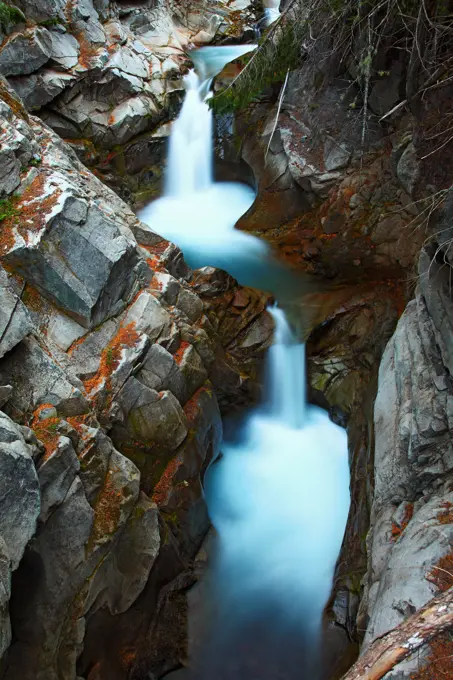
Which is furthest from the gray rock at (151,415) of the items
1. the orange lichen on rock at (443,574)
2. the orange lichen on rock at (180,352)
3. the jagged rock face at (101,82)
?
the jagged rock face at (101,82)

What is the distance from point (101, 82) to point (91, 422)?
434 inches

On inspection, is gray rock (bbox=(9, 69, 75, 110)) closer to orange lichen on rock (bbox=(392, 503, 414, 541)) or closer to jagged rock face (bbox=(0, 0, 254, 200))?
jagged rock face (bbox=(0, 0, 254, 200))

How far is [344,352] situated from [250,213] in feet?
16.7

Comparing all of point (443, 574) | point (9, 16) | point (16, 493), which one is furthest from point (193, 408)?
point (9, 16)

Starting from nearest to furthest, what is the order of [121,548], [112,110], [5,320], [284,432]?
1. [5,320]
2. [121,548]
3. [284,432]
4. [112,110]

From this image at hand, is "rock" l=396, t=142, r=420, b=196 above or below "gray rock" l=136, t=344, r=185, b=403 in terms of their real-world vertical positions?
above

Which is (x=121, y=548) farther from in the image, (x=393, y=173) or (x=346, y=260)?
(x=393, y=173)

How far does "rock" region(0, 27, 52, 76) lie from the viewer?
40.7 feet

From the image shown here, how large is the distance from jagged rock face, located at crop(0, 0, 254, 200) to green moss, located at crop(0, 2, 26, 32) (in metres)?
0.23

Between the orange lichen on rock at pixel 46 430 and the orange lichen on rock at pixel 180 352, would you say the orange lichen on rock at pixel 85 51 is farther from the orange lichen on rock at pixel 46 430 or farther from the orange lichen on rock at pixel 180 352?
the orange lichen on rock at pixel 46 430

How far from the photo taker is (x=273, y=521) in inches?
322

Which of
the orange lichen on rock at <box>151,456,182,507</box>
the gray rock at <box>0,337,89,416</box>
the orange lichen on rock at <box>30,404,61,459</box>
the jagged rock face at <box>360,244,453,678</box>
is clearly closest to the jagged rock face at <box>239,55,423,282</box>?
the jagged rock face at <box>360,244,453,678</box>

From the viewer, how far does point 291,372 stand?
988cm

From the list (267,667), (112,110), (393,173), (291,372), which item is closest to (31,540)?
(267,667)
